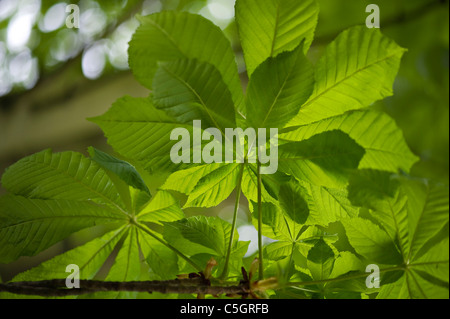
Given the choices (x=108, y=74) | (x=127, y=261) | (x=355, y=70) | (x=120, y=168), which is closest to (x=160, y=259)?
(x=127, y=261)

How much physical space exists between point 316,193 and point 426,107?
65 cm

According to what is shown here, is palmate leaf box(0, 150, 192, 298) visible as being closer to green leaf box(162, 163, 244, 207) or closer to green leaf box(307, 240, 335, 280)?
green leaf box(162, 163, 244, 207)

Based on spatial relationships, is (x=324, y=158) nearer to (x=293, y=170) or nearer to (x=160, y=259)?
(x=293, y=170)

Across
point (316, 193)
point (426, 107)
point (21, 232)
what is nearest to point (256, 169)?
point (316, 193)

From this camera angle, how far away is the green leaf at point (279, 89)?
1.35ft

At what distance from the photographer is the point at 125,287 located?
42 cm

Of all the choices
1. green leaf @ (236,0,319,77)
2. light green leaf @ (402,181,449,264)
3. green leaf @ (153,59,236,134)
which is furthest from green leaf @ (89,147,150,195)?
light green leaf @ (402,181,449,264)

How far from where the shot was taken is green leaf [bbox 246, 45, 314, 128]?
412mm

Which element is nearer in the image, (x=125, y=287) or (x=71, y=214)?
(x=125, y=287)

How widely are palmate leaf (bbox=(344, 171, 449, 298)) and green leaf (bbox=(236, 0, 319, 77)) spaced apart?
188mm

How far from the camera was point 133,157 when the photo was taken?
0.48 m

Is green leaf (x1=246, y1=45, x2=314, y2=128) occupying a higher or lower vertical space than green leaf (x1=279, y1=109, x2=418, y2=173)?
higher

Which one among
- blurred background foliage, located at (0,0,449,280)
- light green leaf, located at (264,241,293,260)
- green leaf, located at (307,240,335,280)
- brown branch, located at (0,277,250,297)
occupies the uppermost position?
blurred background foliage, located at (0,0,449,280)

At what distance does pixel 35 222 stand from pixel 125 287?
206 mm
